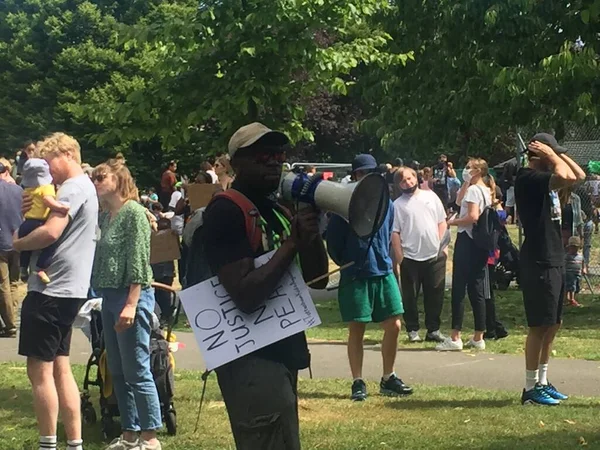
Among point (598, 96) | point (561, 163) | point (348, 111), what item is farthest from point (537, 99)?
point (348, 111)

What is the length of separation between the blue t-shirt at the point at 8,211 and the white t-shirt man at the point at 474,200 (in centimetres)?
515

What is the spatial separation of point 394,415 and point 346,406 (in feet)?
→ 1.55

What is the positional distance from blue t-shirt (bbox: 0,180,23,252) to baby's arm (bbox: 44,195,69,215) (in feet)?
20.2

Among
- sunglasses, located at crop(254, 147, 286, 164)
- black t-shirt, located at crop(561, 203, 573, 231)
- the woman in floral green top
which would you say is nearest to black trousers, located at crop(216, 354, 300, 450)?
sunglasses, located at crop(254, 147, 286, 164)

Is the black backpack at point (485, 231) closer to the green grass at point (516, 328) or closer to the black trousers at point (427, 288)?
the black trousers at point (427, 288)

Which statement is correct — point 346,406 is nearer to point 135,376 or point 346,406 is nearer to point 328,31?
point 135,376

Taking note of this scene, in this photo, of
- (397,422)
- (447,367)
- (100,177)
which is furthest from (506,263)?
(100,177)

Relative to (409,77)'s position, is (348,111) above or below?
above

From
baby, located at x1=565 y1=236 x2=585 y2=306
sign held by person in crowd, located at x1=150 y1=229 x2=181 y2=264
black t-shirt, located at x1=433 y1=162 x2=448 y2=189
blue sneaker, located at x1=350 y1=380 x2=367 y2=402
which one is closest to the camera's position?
blue sneaker, located at x1=350 y1=380 x2=367 y2=402

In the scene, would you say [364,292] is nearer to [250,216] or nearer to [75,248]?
[75,248]

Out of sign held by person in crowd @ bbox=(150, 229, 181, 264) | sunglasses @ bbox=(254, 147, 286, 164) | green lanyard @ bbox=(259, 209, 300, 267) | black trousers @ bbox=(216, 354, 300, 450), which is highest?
sunglasses @ bbox=(254, 147, 286, 164)

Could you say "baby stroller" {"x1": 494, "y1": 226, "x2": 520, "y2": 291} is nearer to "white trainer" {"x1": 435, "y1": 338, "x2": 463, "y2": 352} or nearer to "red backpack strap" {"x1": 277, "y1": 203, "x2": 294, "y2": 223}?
"white trainer" {"x1": 435, "y1": 338, "x2": 463, "y2": 352}

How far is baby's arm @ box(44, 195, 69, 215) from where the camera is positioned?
548 centimetres

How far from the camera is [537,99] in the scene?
12758mm
